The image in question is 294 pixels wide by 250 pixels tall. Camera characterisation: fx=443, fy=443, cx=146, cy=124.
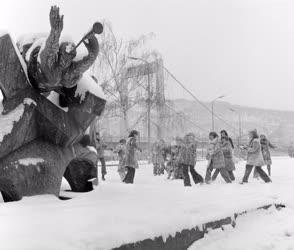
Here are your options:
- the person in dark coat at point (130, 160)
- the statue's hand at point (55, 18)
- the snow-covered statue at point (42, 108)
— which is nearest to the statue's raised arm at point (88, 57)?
the snow-covered statue at point (42, 108)

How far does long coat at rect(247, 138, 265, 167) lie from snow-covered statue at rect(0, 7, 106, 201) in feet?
23.3

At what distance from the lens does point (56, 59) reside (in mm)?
3482

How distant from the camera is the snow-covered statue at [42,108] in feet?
11.4

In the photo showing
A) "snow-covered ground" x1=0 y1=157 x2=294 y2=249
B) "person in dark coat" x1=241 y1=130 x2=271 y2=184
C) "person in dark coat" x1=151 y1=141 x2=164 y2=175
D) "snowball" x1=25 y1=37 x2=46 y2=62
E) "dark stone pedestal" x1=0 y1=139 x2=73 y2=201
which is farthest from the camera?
"person in dark coat" x1=151 y1=141 x2=164 y2=175

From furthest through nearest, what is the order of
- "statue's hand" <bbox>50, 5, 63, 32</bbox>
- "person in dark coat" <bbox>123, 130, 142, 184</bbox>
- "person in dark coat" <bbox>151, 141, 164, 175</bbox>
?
"person in dark coat" <bbox>151, 141, 164, 175</bbox> < "person in dark coat" <bbox>123, 130, 142, 184</bbox> < "statue's hand" <bbox>50, 5, 63, 32</bbox>

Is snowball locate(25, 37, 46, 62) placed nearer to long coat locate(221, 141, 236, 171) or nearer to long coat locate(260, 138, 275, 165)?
long coat locate(221, 141, 236, 171)

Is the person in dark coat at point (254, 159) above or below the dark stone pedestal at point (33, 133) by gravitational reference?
below

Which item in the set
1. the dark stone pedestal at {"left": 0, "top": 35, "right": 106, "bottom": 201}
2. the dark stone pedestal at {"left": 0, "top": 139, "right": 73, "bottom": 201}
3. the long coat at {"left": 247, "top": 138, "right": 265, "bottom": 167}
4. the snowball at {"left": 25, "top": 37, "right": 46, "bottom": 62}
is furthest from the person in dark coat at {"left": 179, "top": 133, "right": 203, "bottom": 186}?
the snowball at {"left": 25, "top": 37, "right": 46, "bottom": 62}

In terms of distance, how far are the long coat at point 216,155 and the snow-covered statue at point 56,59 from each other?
7173mm

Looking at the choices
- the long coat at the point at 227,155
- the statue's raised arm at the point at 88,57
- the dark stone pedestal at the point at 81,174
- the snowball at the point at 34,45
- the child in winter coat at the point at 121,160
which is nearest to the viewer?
the statue's raised arm at the point at 88,57

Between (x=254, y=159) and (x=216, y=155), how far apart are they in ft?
2.97

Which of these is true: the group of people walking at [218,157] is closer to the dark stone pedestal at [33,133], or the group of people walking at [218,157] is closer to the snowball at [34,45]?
the dark stone pedestal at [33,133]

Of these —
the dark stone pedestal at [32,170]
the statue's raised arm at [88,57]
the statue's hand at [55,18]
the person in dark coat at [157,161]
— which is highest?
the statue's hand at [55,18]

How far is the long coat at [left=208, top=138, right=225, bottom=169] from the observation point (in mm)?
10539
